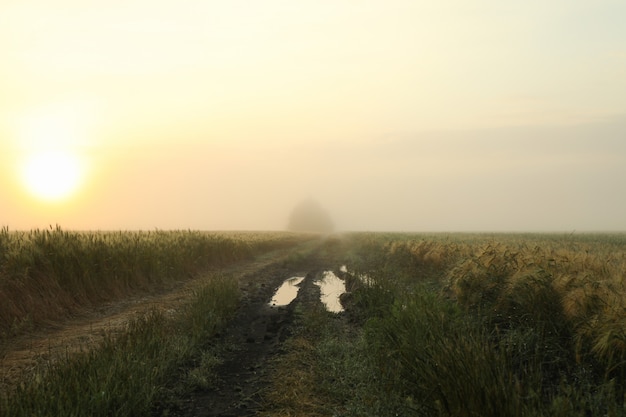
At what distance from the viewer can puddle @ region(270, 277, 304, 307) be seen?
14180mm

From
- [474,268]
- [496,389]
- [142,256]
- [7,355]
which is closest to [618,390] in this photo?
[496,389]

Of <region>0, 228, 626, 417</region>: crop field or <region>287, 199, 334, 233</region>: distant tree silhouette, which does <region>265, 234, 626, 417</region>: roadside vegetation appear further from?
<region>287, 199, 334, 233</region>: distant tree silhouette

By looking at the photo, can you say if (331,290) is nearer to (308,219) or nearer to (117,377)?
(117,377)

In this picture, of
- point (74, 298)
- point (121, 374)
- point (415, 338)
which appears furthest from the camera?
point (74, 298)

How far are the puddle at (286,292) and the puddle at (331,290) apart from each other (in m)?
1.00

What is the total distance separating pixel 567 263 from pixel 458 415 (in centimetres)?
655

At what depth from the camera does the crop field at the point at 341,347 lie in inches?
187

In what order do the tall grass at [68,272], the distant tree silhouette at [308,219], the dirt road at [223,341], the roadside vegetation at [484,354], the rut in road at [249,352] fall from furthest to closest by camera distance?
the distant tree silhouette at [308,219] < the tall grass at [68,272] < the dirt road at [223,341] < the rut in road at [249,352] < the roadside vegetation at [484,354]

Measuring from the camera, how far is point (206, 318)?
9.71m

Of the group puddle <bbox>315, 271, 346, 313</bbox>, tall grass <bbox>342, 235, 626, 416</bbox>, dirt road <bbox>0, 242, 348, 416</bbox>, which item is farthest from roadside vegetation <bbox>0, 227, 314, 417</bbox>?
tall grass <bbox>342, 235, 626, 416</bbox>

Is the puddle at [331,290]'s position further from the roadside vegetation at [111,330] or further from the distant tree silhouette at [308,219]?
the distant tree silhouette at [308,219]

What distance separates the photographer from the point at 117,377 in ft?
18.0

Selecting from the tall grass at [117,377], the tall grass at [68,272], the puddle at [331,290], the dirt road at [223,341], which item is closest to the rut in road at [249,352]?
the dirt road at [223,341]

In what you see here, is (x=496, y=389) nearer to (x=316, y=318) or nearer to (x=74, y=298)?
(x=316, y=318)
